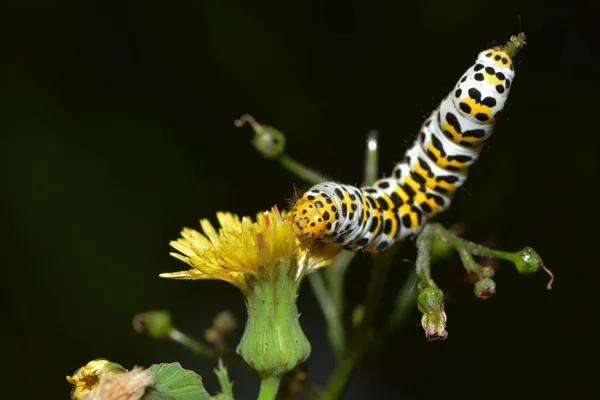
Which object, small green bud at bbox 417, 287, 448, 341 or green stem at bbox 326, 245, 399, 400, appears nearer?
small green bud at bbox 417, 287, 448, 341

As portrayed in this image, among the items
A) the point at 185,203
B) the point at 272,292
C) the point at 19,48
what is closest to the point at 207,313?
the point at 185,203

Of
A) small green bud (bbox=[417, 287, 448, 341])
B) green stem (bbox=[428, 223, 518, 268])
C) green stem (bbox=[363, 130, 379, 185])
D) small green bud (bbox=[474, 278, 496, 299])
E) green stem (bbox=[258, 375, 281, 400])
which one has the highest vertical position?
green stem (bbox=[363, 130, 379, 185])

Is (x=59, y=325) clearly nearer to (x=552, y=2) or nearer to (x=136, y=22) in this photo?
(x=136, y=22)

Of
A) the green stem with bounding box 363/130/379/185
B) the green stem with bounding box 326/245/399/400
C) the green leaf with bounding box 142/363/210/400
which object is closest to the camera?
the green leaf with bounding box 142/363/210/400

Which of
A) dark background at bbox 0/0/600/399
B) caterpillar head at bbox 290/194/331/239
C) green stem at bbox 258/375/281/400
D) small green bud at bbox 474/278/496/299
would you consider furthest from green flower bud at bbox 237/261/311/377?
dark background at bbox 0/0/600/399

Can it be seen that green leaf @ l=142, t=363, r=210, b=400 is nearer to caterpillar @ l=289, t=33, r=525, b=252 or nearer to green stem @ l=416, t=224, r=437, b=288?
caterpillar @ l=289, t=33, r=525, b=252

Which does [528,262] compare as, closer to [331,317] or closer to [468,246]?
[468,246]

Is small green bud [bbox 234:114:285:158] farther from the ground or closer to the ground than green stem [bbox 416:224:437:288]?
farther from the ground
